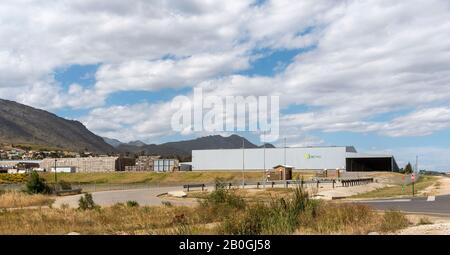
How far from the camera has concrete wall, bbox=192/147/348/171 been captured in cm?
12362

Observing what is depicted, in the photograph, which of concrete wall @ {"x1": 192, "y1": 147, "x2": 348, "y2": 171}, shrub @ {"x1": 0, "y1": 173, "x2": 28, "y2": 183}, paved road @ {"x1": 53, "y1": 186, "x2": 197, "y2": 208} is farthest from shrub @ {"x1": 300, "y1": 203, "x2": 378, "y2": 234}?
concrete wall @ {"x1": 192, "y1": 147, "x2": 348, "y2": 171}

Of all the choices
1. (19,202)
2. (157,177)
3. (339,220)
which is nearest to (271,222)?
(339,220)

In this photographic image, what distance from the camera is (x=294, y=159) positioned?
12875 centimetres

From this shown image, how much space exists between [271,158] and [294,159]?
570 centimetres

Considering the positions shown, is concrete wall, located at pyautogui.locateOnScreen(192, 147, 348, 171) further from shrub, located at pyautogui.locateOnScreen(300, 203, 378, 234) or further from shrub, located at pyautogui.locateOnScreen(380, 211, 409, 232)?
shrub, located at pyautogui.locateOnScreen(380, 211, 409, 232)

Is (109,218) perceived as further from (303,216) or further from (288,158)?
(288,158)

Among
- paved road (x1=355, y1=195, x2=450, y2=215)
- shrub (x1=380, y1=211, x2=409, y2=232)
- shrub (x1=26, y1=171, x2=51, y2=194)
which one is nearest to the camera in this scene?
shrub (x1=380, y1=211, x2=409, y2=232)

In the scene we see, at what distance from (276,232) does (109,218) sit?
464 inches

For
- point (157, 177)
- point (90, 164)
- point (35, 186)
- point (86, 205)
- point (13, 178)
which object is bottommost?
point (157, 177)

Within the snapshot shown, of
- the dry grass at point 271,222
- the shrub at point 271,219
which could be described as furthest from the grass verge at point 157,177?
the shrub at point 271,219

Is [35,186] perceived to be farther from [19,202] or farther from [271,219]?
[271,219]
